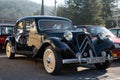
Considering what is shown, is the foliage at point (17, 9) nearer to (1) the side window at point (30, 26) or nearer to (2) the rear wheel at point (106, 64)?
(1) the side window at point (30, 26)

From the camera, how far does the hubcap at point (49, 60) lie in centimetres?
861

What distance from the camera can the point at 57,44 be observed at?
845 centimetres

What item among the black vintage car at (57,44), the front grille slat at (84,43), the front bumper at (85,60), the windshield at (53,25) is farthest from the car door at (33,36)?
the front bumper at (85,60)

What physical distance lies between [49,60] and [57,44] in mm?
669

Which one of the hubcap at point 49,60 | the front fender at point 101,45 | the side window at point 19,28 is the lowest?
the hubcap at point 49,60

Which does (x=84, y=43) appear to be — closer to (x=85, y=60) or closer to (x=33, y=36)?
(x=85, y=60)

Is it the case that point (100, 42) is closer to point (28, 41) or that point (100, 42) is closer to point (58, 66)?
point (58, 66)

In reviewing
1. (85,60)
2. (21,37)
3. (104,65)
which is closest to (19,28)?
(21,37)

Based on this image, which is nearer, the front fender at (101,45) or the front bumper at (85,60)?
the front bumper at (85,60)

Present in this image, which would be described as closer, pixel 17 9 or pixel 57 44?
pixel 57 44

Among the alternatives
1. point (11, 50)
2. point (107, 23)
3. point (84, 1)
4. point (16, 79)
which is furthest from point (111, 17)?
point (16, 79)

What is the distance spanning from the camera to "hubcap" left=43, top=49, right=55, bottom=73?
8.61 meters

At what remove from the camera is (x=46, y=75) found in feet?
28.1

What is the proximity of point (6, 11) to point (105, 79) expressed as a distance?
234 feet
